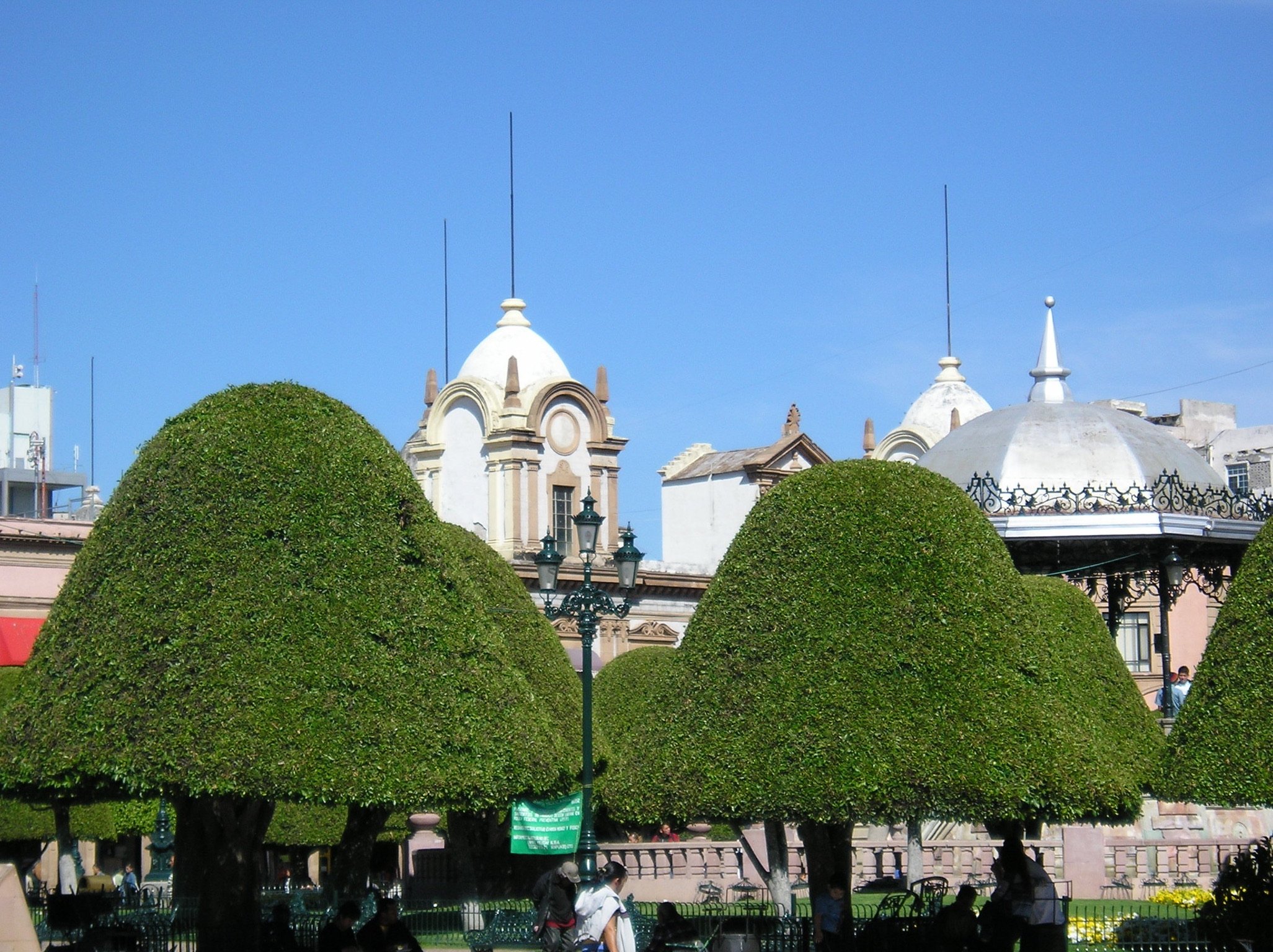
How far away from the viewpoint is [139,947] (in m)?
18.0

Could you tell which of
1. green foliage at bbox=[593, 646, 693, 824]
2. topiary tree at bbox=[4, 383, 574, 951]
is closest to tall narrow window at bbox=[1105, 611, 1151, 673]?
green foliage at bbox=[593, 646, 693, 824]

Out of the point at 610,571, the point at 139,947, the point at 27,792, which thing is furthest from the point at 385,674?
the point at 610,571

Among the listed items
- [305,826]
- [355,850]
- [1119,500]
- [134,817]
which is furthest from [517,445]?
[355,850]

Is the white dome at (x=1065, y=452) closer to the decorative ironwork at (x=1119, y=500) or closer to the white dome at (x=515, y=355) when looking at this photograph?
the decorative ironwork at (x=1119, y=500)

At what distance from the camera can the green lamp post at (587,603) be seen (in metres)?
18.9

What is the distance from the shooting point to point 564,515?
47938 mm

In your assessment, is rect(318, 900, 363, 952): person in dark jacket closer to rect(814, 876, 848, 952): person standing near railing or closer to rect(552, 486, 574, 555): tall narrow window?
rect(814, 876, 848, 952): person standing near railing

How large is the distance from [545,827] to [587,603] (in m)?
6.34

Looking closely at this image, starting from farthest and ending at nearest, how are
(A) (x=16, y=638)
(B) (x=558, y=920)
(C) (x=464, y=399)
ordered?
(C) (x=464, y=399) < (A) (x=16, y=638) < (B) (x=558, y=920)

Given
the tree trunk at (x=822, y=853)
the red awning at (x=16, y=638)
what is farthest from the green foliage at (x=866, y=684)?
the red awning at (x=16, y=638)

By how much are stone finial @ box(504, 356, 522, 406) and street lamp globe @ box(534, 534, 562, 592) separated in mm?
26362

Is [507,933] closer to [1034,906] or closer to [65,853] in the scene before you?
[1034,906]

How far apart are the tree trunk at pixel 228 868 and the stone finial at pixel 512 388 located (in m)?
29.5

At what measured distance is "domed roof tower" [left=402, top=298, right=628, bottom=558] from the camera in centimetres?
4703
